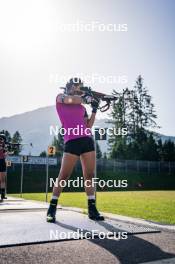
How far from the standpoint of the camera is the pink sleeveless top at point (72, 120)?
5.36 meters

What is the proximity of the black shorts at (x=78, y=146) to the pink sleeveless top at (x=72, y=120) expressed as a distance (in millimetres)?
65

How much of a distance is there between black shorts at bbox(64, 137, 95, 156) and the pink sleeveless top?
0.06 m

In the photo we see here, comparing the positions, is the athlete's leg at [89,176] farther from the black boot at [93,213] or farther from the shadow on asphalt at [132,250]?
the shadow on asphalt at [132,250]

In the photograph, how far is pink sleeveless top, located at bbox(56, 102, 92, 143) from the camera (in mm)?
5355

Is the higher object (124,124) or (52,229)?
(124,124)

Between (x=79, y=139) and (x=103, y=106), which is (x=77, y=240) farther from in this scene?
(x=103, y=106)

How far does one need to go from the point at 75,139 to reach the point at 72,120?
308 millimetres

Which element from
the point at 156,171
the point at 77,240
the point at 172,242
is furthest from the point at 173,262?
the point at 156,171

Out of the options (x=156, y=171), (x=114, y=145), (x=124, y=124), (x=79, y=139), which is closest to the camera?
(x=79, y=139)

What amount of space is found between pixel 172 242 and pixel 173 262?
969mm

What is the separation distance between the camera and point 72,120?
5363mm

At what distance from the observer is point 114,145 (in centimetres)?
6869

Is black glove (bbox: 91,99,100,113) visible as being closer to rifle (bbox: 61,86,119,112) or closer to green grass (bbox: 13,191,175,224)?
rifle (bbox: 61,86,119,112)

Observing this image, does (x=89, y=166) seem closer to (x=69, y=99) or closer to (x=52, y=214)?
(x=52, y=214)
